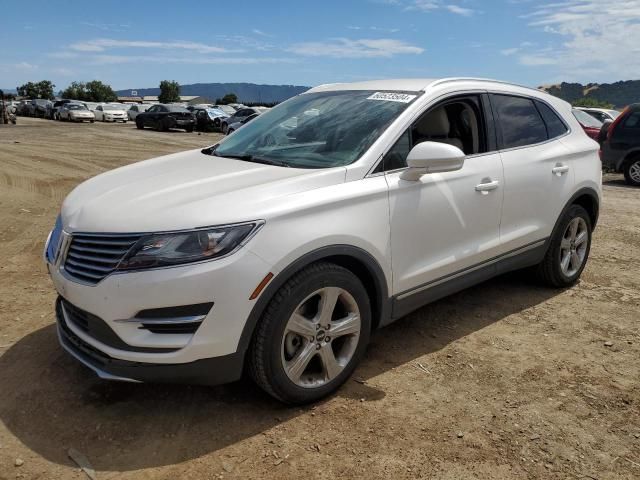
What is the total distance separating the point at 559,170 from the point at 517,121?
54cm

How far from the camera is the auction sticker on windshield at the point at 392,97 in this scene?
3521 millimetres

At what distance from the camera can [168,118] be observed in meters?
28.6

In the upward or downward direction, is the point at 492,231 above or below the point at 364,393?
above

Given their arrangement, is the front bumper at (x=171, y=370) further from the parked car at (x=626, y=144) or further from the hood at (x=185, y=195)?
the parked car at (x=626, y=144)

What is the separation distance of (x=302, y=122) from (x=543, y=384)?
226 cm

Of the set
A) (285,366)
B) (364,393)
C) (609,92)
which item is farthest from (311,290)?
(609,92)

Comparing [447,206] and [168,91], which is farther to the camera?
[168,91]

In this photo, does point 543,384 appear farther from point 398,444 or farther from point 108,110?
point 108,110

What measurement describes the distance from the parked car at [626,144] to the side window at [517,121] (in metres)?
8.41

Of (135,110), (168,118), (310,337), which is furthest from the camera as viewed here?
(135,110)

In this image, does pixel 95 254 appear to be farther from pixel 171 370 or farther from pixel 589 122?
pixel 589 122

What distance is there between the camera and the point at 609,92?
9256cm

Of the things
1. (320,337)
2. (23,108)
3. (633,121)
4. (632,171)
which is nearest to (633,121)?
(633,121)

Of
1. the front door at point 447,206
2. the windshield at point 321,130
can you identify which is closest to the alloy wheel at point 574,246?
the front door at point 447,206
